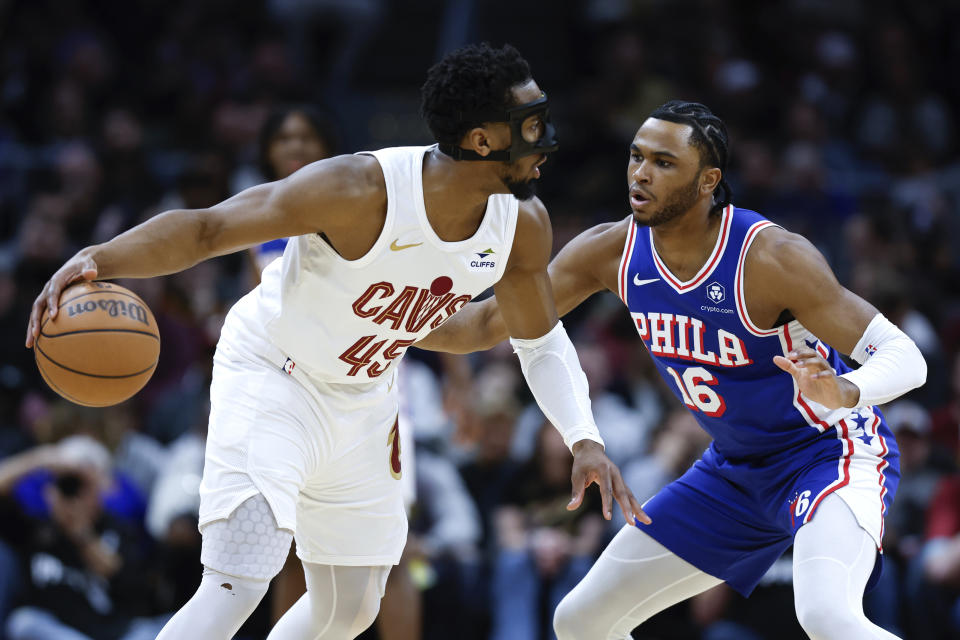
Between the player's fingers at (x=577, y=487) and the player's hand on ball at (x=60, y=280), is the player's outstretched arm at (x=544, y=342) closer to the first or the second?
the player's fingers at (x=577, y=487)

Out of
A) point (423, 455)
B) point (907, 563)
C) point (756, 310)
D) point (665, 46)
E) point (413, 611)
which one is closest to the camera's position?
point (756, 310)

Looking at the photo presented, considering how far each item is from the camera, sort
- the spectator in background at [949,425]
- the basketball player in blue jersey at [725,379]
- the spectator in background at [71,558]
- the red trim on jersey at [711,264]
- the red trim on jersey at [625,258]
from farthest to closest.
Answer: the spectator in background at [949,425]
the spectator in background at [71,558]
the red trim on jersey at [625,258]
the red trim on jersey at [711,264]
the basketball player in blue jersey at [725,379]

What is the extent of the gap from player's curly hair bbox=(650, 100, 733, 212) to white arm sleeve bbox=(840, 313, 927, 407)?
82 centimetres

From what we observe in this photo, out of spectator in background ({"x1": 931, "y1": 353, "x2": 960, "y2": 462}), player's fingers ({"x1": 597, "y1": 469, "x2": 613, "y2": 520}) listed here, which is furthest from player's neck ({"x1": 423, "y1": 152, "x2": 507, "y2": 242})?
spectator in background ({"x1": 931, "y1": 353, "x2": 960, "y2": 462})

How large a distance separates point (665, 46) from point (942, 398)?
5.28 meters

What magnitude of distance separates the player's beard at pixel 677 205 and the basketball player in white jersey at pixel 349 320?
428 millimetres

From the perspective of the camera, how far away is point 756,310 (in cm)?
439

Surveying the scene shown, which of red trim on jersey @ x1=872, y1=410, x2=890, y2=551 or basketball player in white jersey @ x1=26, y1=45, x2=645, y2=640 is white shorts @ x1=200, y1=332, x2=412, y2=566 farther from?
red trim on jersey @ x1=872, y1=410, x2=890, y2=551

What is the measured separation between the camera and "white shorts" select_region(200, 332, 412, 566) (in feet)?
13.1

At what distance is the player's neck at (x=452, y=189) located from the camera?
4.18 m

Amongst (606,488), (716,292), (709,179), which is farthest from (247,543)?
(709,179)

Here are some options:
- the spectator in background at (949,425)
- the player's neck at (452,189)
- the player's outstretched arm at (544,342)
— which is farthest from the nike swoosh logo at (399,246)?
the spectator in background at (949,425)

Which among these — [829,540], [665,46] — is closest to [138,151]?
[665,46]

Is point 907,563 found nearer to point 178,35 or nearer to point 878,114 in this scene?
point 878,114
